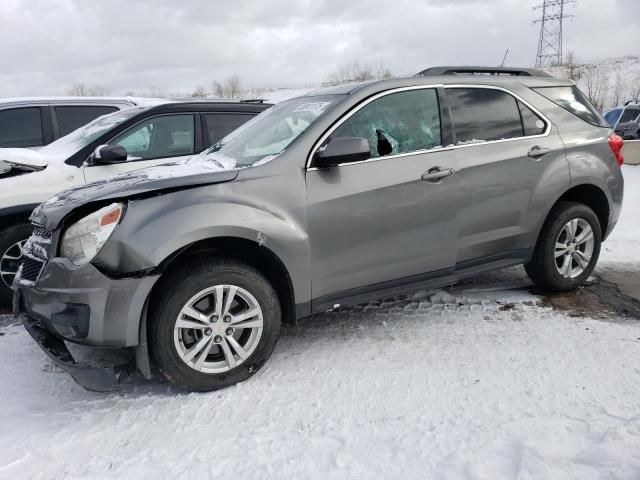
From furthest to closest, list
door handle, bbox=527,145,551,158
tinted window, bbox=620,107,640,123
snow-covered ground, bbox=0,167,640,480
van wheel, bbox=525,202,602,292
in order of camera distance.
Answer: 1. tinted window, bbox=620,107,640,123
2. van wheel, bbox=525,202,602,292
3. door handle, bbox=527,145,551,158
4. snow-covered ground, bbox=0,167,640,480

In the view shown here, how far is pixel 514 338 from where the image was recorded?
3.45 metres

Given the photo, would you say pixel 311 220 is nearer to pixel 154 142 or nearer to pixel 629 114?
pixel 154 142

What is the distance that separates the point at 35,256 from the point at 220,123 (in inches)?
112

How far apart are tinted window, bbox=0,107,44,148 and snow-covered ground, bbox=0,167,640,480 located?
345cm

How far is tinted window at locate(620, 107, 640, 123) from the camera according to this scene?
18.2m

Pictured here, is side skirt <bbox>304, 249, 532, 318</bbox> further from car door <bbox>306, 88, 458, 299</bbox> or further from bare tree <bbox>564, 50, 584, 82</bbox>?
bare tree <bbox>564, 50, 584, 82</bbox>

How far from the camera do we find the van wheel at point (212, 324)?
2768mm

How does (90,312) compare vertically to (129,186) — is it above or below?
below

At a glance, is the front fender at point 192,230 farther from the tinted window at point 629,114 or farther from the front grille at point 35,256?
the tinted window at point 629,114

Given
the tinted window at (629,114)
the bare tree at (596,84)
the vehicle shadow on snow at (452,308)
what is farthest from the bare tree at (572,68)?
the vehicle shadow on snow at (452,308)

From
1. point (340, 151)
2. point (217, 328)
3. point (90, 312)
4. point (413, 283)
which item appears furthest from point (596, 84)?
point (90, 312)

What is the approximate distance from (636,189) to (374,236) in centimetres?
893

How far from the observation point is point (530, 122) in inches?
156

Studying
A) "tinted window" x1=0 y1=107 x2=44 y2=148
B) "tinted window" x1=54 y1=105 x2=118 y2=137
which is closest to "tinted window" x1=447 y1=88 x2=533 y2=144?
"tinted window" x1=54 y1=105 x2=118 y2=137
